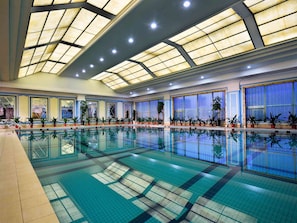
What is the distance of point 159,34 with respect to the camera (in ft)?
23.5

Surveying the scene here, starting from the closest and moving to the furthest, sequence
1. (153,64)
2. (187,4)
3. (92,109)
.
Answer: (187,4) < (153,64) < (92,109)

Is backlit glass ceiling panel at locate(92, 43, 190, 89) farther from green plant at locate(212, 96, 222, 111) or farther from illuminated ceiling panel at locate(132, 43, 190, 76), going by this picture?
green plant at locate(212, 96, 222, 111)

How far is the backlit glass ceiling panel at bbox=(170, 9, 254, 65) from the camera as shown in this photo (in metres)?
7.20

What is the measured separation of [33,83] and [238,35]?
1486 centimetres

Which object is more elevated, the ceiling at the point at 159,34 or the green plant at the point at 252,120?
the ceiling at the point at 159,34

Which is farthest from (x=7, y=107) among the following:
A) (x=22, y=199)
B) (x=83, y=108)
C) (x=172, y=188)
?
(x=172, y=188)

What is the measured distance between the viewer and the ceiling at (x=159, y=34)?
210 inches

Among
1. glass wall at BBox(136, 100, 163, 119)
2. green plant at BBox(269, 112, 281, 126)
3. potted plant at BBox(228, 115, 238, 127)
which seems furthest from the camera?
glass wall at BBox(136, 100, 163, 119)

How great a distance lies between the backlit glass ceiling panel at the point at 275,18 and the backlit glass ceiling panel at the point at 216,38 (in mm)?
591

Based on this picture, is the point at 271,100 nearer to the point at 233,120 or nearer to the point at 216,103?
the point at 233,120

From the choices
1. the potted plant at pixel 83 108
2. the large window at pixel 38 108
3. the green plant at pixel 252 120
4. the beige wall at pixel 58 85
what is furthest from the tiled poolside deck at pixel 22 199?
the potted plant at pixel 83 108

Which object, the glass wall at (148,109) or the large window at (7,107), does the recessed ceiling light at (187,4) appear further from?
the large window at (7,107)

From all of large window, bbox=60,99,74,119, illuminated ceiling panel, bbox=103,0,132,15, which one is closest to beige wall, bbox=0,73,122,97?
large window, bbox=60,99,74,119

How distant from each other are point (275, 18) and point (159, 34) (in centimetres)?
455
